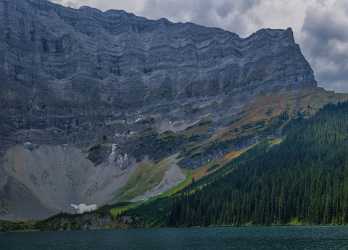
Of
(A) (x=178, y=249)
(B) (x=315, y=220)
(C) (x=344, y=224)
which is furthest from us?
(B) (x=315, y=220)

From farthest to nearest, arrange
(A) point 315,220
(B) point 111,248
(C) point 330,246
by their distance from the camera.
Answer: (A) point 315,220 → (B) point 111,248 → (C) point 330,246

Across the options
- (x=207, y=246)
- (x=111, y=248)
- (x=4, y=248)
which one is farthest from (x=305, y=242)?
(x=4, y=248)

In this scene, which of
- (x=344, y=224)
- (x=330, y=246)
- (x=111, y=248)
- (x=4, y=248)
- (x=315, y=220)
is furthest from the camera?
(x=315, y=220)

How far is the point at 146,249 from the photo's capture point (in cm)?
11981

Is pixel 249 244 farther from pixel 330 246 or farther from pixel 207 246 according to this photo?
pixel 330 246

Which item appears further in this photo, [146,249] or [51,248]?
[51,248]

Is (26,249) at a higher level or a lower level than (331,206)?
lower

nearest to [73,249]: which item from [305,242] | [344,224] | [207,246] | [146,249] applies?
[146,249]

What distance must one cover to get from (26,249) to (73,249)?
12514 mm

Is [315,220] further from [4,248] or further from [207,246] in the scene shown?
[4,248]

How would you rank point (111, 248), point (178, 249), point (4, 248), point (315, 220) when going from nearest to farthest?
point (178, 249) → point (111, 248) → point (4, 248) → point (315, 220)

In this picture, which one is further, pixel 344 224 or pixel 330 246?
pixel 344 224

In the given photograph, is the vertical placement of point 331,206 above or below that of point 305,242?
above

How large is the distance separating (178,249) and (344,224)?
8739cm
